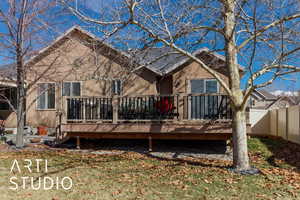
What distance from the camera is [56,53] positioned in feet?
43.8

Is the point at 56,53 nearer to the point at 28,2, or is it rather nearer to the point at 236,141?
the point at 28,2

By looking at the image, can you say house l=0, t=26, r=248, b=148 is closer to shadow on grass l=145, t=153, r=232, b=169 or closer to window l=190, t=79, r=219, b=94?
window l=190, t=79, r=219, b=94

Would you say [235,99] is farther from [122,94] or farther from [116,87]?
[116,87]

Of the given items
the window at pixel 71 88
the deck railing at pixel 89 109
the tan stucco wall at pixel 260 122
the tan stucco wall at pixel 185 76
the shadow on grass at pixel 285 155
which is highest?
the tan stucco wall at pixel 185 76

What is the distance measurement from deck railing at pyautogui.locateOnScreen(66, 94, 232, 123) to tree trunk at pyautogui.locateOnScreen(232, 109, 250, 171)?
2239 mm

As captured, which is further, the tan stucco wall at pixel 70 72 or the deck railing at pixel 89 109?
the tan stucco wall at pixel 70 72

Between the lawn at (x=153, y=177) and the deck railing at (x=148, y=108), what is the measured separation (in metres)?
1.66

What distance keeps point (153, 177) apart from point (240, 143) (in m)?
2.54

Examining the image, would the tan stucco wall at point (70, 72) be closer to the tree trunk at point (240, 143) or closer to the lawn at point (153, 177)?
the lawn at point (153, 177)

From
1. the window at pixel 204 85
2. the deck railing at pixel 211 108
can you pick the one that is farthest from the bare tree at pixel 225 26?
the window at pixel 204 85

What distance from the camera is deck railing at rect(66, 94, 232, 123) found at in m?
9.01

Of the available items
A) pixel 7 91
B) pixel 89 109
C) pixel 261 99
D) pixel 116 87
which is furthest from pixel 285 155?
pixel 261 99

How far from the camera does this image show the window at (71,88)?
1304cm

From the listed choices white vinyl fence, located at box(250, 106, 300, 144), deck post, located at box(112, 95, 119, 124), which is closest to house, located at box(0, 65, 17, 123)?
deck post, located at box(112, 95, 119, 124)
